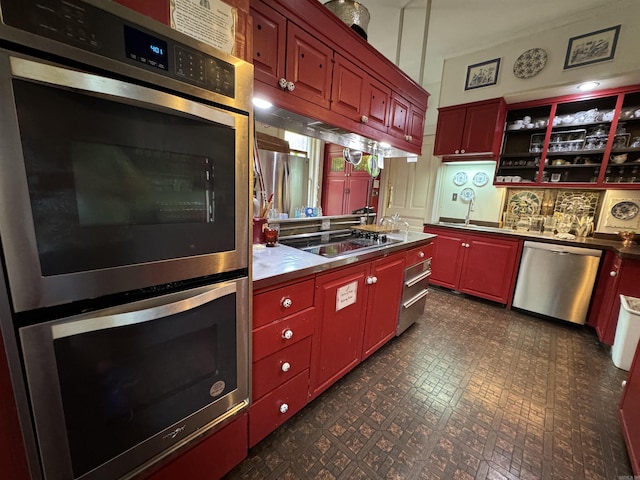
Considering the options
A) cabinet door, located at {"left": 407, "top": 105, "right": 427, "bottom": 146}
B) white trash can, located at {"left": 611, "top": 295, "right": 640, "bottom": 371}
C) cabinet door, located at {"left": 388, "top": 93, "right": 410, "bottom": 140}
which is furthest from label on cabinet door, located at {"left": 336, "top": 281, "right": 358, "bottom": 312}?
white trash can, located at {"left": 611, "top": 295, "right": 640, "bottom": 371}

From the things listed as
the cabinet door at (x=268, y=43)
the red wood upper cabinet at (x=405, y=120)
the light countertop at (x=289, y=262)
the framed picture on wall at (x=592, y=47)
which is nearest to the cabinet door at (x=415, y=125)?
the red wood upper cabinet at (x=405, y=120)

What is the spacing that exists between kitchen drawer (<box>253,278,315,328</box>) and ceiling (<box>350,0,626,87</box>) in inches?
103

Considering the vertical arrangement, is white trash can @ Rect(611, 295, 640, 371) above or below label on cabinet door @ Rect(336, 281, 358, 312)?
below

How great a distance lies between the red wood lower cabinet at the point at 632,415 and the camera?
116cm

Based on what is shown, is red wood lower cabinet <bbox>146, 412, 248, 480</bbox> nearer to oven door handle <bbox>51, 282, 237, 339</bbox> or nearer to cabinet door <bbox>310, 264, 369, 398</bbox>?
cabinet door <bbox>310, 264, 369, 398</bbox>

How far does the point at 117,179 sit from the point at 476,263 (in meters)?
3.51

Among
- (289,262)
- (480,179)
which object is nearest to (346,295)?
(289,262)

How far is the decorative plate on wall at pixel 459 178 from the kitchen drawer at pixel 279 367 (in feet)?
10.9

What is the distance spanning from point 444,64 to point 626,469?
4027mm

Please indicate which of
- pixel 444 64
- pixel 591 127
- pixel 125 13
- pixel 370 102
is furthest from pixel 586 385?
pixel 444 64

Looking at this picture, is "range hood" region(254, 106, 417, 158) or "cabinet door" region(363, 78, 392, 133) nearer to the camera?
"range hood" region(254, 106, 417, 158)

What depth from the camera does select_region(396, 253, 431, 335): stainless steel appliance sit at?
6.98 feet

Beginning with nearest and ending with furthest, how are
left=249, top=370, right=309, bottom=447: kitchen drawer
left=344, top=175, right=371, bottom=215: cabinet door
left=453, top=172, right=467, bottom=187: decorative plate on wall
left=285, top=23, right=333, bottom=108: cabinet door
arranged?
left=249, top=370, right=309, bottom=447: kitchen drawer → left=285, top=23, right=333, bottom=108: cabinet door → left=344, top=175, right=371, bottom=215: cabinet door → left=453, top=172, right=467, bottom=187: decorative plate on wall

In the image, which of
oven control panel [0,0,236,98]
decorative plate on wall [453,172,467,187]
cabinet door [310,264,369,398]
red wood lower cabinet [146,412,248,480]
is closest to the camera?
oven control panel [0,0,236,98]
